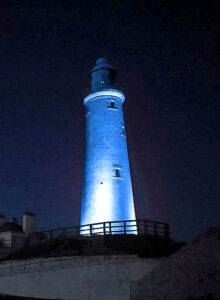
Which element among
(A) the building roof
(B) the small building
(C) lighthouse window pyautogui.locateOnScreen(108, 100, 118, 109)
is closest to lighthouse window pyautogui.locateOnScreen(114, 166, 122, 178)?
(C) lighthouse window pyautogui.locateOnScreen(108, 100, 118, 109)

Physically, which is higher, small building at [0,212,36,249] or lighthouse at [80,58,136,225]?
lighthouse at [80,58,136,225]

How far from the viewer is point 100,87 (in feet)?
110

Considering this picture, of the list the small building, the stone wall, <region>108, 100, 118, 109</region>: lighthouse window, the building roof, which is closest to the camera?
the stone wall

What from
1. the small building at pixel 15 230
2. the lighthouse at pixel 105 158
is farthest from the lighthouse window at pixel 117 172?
the small building at pixel 15 230

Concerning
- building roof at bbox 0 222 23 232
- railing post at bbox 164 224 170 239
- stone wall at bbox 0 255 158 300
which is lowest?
stone wall at bbox 0 255 158 300

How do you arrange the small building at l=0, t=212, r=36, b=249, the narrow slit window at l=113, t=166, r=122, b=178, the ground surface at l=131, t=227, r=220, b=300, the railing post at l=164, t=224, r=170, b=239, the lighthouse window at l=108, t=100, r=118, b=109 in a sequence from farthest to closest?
1. the small building at l=0, t=212, r=36, b=249
2. the lighthouse window at l=108, t=100, r=118, b=109
3. the narrow slit window at l=113, t=166, r=122, b=178
4. the railing post at l=164, t=224, r=170, b=239
5. the ground surface at l=131, t=227, r=220, b=300

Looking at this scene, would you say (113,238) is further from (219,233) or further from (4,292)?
(219,233)

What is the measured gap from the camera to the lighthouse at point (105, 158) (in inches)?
1172

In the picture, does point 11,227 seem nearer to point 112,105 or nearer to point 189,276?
point 112,105

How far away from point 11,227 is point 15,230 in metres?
0.69

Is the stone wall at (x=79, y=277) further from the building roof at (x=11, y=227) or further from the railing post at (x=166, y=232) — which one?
the building roof at (x=11, y=227)

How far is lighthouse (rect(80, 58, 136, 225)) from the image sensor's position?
29.8 m

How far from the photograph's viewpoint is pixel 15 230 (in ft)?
126

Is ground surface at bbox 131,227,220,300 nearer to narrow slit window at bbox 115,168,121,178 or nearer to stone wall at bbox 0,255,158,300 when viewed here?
stone wall at bbox 0,255,158,300
